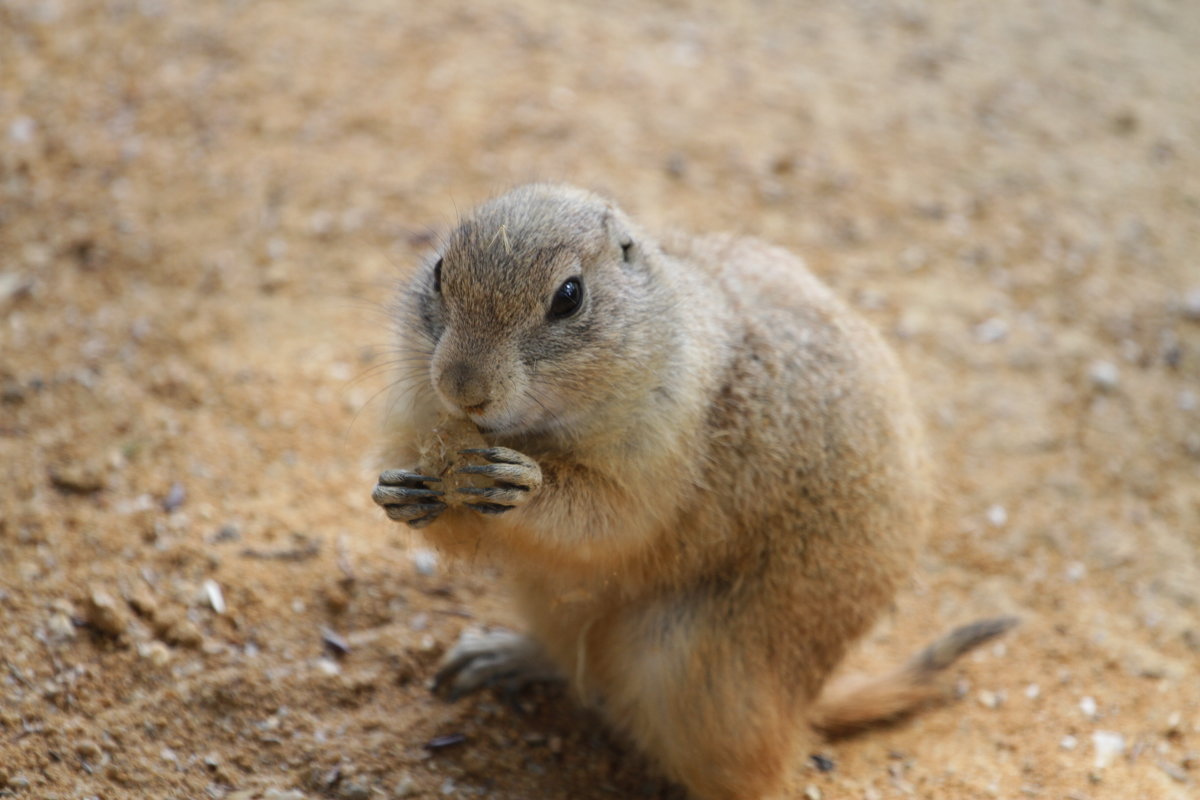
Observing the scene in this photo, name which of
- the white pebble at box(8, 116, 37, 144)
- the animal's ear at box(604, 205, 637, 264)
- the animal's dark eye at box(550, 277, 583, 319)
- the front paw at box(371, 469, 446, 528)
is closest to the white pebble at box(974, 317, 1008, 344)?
the animal's ear at box(604, 205, 637, 264)

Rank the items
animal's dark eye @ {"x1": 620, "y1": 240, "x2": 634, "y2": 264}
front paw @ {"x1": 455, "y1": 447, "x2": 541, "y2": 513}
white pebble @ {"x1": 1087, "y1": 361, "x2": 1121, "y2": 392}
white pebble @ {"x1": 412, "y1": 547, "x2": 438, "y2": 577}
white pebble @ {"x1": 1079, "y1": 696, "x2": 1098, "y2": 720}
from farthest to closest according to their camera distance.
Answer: white pebble @ {"x1": 1087, "y1": 361, "x2": 1121, "y2": 392}
white pebble @ {"x1": 412, "y1": 547, "x2": 438, "y2": 577}
white pebble @ {"x1": 1079, "y1": 696, "x2": 1098, "y2": 720}
animal's dark eye @ {"x1": 620, "y1": 240, "x2": 634, "y2": 264}
front paw @ {"x1": 455, "y1": 447, "x2": 541, "y2": 513}

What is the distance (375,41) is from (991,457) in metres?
4.56

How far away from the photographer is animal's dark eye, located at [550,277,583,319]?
3316mm

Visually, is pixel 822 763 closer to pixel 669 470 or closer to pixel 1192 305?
pixel 669 470

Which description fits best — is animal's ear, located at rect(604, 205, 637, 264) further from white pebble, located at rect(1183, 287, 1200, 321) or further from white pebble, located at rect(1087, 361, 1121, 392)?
white pebble, located at rect(1183, 287, 1200, 321)

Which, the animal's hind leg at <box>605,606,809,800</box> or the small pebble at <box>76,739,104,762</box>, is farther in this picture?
the animal's hind leg at <box>605,606,809,800</box>

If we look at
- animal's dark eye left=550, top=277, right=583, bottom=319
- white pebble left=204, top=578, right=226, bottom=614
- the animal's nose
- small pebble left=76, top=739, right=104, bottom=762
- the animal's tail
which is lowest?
the animal's tail

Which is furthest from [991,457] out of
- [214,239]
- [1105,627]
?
[214,239]

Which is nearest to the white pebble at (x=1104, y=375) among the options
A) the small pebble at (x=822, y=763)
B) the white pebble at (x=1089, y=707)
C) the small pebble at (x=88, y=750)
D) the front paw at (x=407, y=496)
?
the white pebble at (x=1089, y=707)

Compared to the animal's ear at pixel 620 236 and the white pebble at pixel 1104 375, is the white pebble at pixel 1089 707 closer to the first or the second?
the white pebble at pixel 1104 375

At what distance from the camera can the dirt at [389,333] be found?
4.04 metres

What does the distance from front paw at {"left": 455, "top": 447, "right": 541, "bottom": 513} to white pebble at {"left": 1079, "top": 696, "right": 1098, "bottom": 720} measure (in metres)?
2.54

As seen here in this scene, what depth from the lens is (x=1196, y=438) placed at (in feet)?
18.3

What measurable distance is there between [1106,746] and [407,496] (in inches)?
110
